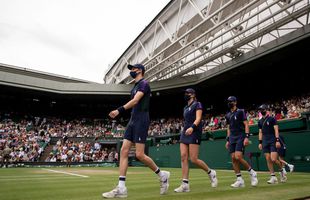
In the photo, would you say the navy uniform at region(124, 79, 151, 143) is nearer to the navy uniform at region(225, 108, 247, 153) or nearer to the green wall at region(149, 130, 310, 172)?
the navy uniform at region(225, 108, 247, 153)

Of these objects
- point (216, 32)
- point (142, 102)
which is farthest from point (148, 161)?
point (216, 32)

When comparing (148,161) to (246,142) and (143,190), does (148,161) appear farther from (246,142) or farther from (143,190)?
(246,142)

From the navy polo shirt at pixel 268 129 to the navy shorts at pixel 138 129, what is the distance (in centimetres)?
509

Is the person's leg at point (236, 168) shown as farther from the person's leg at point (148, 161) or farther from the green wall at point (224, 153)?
the green wall at point (224, 153)

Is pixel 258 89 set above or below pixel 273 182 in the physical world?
above

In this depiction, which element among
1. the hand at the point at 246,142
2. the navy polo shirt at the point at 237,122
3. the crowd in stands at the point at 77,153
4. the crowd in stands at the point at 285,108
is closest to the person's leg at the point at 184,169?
the hand at the point at 246,142

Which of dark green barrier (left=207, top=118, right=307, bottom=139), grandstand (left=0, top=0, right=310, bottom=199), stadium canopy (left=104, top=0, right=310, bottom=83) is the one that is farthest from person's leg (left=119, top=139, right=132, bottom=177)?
dark green barrier (left=207, top=118, right=307, bottom=139)

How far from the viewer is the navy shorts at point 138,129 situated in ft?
16.3

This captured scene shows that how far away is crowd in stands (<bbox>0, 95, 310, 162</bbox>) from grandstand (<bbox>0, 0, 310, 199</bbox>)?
14cm

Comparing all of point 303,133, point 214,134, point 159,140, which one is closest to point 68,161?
point 159,140

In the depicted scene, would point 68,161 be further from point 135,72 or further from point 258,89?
point 135,72

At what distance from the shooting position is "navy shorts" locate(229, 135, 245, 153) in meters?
7.05

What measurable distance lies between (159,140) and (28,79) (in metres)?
16.7

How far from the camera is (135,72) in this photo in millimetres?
5383
